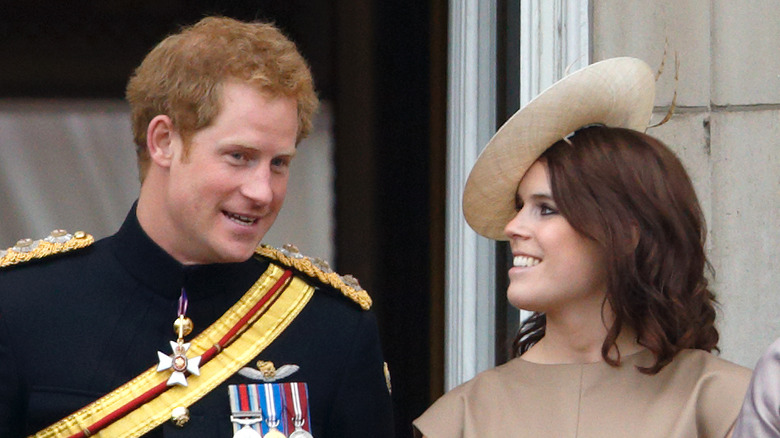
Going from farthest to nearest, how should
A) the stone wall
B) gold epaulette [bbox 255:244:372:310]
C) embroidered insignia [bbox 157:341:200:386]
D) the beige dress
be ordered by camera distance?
the stone wall, gold epaulette [bbox 255:244:372:310], embroidered insignia [bbox 157:341:200:386], the beige dress

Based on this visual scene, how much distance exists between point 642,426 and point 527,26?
161 centimetres

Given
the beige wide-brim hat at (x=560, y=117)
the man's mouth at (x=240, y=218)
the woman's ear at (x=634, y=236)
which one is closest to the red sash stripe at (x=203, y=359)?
the man's mouth at (x=240, y=218)

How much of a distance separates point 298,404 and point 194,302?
0.31 metres

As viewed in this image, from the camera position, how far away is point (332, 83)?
516 centimetres

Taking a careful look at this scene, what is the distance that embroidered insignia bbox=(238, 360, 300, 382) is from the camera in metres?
2.73

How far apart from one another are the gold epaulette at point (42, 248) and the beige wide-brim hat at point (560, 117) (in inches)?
33.9

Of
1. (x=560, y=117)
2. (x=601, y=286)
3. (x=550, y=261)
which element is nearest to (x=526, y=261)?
(x=550, y=261)

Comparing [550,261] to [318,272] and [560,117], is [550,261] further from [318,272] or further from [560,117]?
[318,272]

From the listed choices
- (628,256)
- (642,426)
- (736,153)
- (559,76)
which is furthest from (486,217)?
(736,153)

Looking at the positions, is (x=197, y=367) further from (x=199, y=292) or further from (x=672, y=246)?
(x=672, y=246)

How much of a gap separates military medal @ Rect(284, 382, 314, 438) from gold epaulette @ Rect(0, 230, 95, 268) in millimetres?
538

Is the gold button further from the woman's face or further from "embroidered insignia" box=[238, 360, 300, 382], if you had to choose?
the woman's face

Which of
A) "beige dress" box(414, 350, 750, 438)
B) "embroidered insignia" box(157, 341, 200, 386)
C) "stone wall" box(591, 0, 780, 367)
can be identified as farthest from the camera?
"stone wall" box(591, 0, 780, 367)

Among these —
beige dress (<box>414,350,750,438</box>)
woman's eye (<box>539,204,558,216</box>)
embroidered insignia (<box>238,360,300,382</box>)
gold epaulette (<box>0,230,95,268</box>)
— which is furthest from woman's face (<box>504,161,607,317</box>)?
gold epaulette (<box>0,230,95,268</box>)
